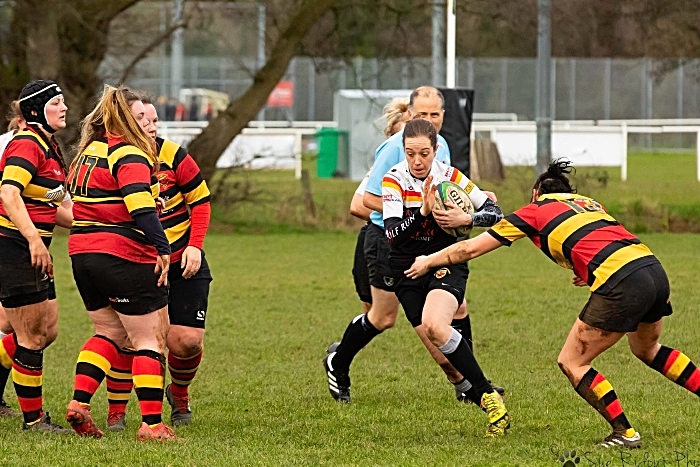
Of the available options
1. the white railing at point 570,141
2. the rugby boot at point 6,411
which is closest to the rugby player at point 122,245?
the rugby boot at point 6,411

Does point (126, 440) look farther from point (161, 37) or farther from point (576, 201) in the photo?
point (161, 37)

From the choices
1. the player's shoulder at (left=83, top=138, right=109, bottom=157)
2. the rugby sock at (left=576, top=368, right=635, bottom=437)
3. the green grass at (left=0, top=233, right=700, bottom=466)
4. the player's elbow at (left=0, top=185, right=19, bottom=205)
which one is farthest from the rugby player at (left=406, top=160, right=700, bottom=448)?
the player's elbow at (left=0, top=185, right=19, bottom=205)

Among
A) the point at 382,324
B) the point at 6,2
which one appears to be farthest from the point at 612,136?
the point at 382,324

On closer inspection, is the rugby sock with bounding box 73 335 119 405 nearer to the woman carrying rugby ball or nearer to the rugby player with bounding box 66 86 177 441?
the rugby player with bounding box 66 86 177 441

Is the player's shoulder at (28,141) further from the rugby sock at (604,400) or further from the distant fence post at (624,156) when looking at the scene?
the distant fence post at (624,156)

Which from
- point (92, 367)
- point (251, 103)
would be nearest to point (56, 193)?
point (92, 367)

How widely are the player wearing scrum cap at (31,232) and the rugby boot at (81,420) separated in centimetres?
28

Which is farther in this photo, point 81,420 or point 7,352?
point 7,352

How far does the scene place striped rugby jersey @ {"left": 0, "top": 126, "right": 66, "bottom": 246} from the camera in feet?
20.6

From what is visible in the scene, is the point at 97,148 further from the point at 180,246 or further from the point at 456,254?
the point at 456,254

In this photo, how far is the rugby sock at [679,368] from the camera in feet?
20.0

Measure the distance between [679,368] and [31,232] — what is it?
339 centimetres

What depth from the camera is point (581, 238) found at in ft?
19.1

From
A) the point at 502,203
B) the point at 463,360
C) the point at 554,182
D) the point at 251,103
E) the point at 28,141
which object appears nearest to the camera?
the point at 554,182
